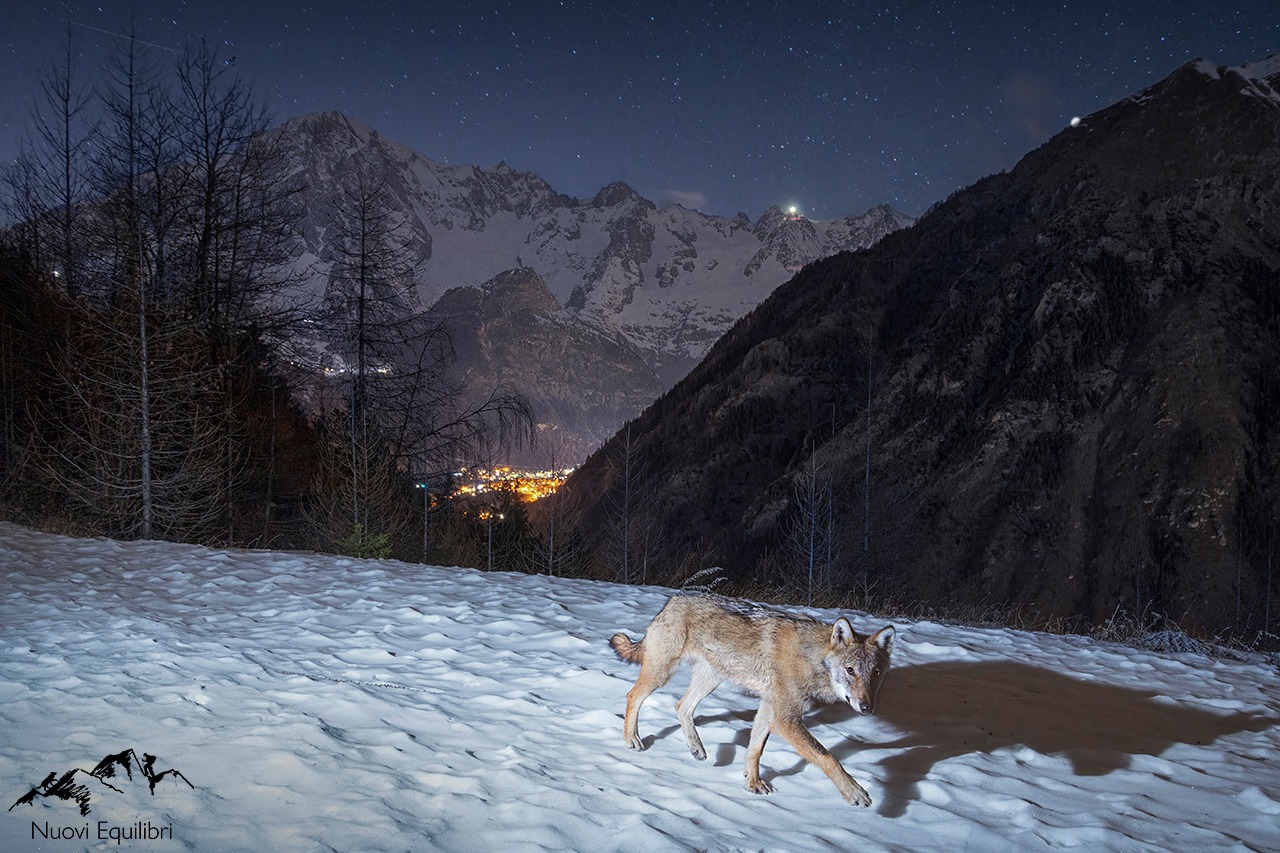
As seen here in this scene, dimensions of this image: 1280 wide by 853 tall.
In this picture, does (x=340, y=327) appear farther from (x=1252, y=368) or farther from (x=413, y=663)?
(x=1252, y=368)

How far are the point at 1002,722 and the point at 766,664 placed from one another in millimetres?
2785

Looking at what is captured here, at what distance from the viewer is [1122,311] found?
79500 millimetres

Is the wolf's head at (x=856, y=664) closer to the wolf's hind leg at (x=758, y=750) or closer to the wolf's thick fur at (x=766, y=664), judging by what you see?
the wolf's thick fur at (x=766, y=664)

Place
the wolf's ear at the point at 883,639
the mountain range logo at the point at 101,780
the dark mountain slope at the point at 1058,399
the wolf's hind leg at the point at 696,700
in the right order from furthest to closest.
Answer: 1. the dark mountain slope at the point at 1058,399
2. the wolf's hind leg at the point at 696,700
3. the wolf's ear at the point at 883,639
4. the mountain range logo at the point at 101,780

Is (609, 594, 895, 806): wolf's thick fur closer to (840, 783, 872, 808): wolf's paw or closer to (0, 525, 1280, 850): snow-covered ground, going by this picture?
(840, 783, 872, 808): wolf's paw

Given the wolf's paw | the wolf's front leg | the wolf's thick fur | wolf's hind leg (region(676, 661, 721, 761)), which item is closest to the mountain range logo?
the wolf's thick fur

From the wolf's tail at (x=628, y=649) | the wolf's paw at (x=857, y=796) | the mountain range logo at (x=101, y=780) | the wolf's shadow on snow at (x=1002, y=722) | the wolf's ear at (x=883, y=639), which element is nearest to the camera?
the mountain range logo at (x=101, y=780)

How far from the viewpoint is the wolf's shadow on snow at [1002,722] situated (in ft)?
16.8

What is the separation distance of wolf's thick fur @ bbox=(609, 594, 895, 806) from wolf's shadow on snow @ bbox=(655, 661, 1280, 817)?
0.43 metres

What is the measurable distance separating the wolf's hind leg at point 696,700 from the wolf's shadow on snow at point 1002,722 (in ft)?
0.59

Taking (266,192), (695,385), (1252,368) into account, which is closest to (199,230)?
(266,192)

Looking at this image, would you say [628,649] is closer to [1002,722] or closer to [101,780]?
[101,780]

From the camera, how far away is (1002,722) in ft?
19.7

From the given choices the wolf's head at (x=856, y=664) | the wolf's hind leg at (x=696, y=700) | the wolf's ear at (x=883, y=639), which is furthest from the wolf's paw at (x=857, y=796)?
the wolf's hind leg at (x=696, y=700)
